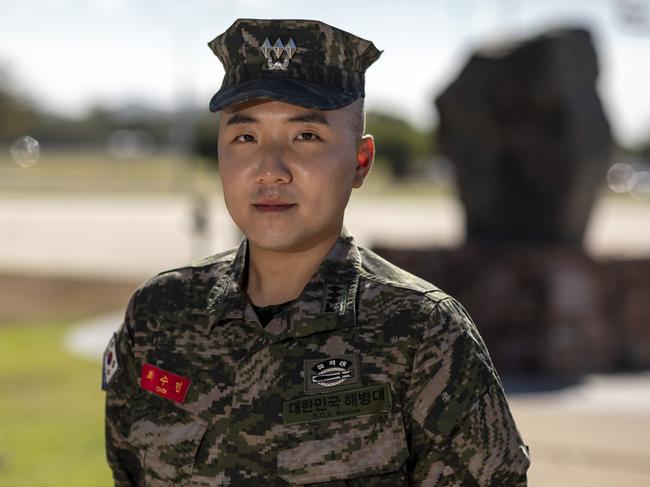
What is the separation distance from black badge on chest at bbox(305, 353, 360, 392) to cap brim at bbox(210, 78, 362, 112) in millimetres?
435

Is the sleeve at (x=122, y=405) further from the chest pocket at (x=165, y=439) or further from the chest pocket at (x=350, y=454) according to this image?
the chest pocket at (x=350, y=454)

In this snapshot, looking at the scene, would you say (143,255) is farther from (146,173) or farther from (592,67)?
(146,173)

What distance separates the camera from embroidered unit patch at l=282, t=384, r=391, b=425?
1.66 m

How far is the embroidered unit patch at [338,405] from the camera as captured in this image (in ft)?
5.45

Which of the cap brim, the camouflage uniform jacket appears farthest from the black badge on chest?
the cap brim

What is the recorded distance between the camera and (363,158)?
1.86 meters

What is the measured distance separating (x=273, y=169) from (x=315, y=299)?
0.25m

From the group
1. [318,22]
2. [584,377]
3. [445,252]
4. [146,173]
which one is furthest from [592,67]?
[146,173]

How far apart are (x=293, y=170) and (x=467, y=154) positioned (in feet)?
23.8

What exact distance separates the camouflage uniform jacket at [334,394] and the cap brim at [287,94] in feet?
0.93

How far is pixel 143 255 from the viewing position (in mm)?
15406

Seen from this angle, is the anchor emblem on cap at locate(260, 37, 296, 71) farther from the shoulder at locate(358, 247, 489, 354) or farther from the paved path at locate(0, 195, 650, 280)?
the paved path at locate(0, 195, 650, 280)

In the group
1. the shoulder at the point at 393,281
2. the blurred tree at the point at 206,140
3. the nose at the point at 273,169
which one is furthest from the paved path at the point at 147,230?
the blurred tree at the point at 206,140

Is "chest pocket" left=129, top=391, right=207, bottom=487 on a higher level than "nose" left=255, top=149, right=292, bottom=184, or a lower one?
→ lower
